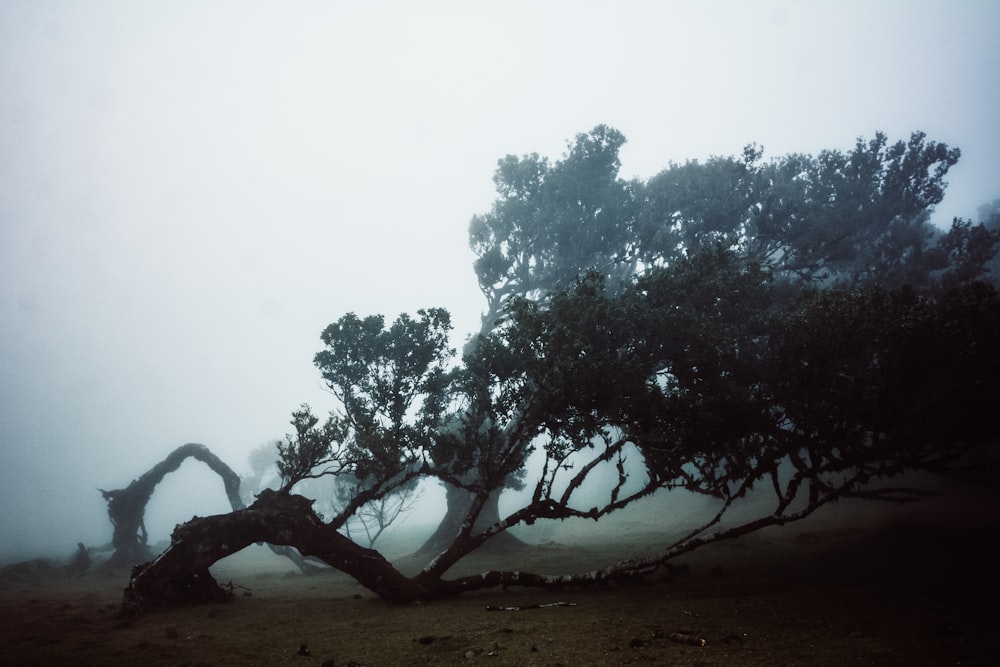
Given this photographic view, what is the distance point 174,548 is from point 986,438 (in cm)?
2374

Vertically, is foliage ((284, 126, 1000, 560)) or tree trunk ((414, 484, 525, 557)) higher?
foliage ((284, 126, 1000, 560))

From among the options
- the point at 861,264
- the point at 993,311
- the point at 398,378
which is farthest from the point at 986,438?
the point at 861,264

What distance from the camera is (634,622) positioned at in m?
8.55

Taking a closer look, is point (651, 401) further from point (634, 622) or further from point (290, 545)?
point (290, 545)

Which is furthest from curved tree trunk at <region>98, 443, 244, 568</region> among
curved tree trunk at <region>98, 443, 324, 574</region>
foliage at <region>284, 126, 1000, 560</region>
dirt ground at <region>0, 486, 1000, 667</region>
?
foliage at <region>284, 126, 1000, 560</region>

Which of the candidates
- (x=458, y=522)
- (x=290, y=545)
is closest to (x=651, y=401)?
(x=290, y=545)

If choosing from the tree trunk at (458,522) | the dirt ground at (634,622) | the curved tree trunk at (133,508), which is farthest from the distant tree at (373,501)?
the curved tree trunk at (133,508)

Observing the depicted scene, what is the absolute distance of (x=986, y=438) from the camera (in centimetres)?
1271

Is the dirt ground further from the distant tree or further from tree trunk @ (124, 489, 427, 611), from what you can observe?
the distant tree

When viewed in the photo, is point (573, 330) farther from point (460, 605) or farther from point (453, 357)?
point (460, 605)

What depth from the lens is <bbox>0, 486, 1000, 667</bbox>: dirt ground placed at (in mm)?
6723

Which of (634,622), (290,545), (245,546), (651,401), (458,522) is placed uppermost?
(651,401)

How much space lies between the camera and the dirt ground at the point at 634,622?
22.1ft

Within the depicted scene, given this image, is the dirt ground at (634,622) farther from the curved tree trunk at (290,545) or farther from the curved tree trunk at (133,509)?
the curved tree trunk at (133,509)
